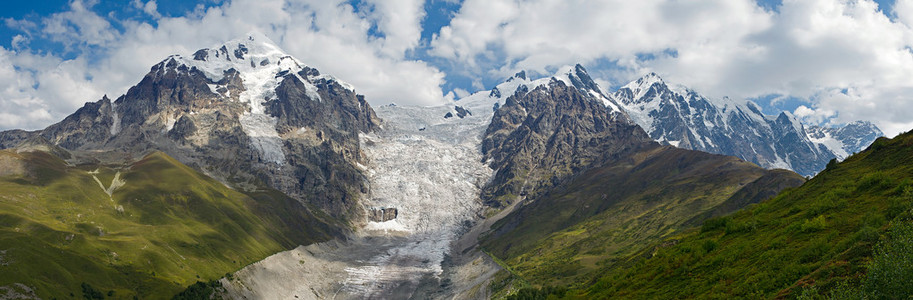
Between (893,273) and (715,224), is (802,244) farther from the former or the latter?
(715,224)

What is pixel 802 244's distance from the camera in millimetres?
42938

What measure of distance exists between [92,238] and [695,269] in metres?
195

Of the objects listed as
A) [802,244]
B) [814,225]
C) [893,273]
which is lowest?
[893,273]

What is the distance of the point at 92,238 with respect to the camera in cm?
18088

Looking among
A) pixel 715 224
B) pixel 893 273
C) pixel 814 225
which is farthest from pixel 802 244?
pixel 715 224

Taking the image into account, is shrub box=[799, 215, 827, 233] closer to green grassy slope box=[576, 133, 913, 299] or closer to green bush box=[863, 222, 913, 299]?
green grassy slope box=[576, 133, 913, 299]

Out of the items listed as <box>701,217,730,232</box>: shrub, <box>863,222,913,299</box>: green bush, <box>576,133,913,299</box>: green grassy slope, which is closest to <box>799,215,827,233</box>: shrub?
<box>576,133,913,299</box>: green grassy slope

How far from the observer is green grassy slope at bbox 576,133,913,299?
114 feet

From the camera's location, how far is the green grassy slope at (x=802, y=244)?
3488 cm

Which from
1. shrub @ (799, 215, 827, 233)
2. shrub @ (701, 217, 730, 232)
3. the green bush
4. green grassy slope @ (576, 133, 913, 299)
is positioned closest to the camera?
the green bush

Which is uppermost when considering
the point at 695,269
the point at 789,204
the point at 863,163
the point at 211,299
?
the point at 863,163

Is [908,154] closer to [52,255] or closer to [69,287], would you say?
[69,287]

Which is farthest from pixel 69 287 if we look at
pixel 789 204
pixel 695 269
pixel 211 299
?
pixel 789 204

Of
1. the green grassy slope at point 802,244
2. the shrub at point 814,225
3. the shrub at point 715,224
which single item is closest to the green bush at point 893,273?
the green grassy slope at point 802,244
